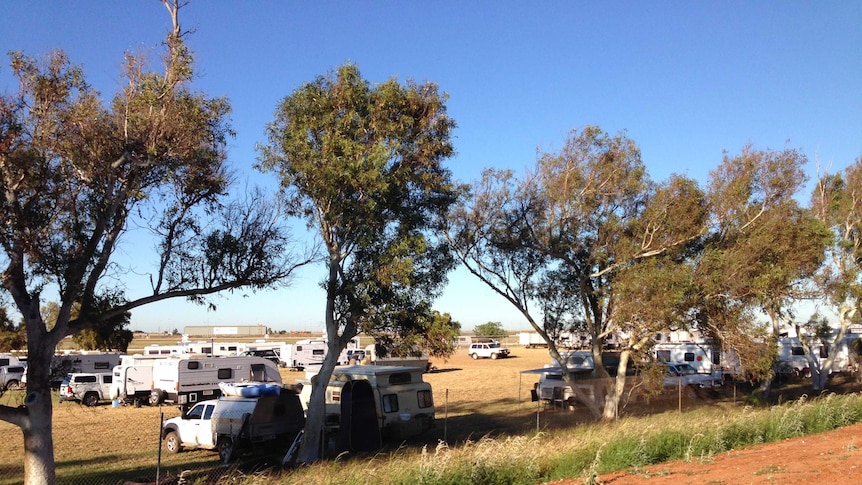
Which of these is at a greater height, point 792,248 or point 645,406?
point 792,248

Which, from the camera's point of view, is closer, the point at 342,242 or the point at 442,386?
the point at 342,242

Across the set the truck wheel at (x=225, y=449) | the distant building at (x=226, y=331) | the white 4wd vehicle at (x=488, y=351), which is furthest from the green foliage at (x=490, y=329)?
the truck wheel at (x=225, y=449)

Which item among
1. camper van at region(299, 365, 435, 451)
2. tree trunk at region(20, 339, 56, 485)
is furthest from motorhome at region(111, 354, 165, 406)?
tree trunk at region(20, 339, 56, 485)

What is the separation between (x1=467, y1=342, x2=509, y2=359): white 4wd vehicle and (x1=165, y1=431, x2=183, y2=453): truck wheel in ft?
151

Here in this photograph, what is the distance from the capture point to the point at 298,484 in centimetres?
930

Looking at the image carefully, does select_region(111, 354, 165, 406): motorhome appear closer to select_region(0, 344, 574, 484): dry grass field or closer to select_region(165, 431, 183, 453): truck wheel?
select_region(0, 344, 574, 484): dry grass field

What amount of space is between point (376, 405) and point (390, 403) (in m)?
0.78

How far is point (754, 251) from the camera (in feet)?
64.4

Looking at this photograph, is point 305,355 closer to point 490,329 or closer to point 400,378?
point 400,378

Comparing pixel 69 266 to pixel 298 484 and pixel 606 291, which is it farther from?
pixel 606 291

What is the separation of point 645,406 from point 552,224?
27.9 feet

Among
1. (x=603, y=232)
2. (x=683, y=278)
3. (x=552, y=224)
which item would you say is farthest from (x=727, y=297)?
(x=552, y=224)

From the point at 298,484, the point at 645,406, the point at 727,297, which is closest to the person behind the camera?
the point at 298,484

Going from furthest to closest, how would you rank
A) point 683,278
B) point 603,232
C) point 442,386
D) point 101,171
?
point 442,386 < point 603,232 < point 683,278 < point 101,171
